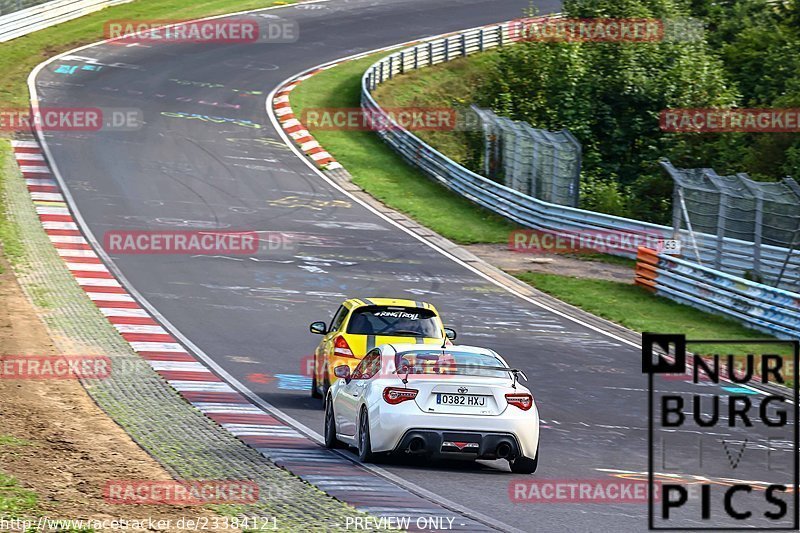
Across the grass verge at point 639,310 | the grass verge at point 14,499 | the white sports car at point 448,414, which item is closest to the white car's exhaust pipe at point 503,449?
the white sports car at point 448,414

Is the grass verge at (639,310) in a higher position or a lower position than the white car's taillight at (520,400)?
lower

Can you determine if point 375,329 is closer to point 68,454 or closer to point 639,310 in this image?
point 68,454

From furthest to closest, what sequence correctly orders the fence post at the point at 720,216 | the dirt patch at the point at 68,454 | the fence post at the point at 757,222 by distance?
the fence post at the point at 720,216, the fence post at the point at 757,222, the dirt patch at the point at 68,454

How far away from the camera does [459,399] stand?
1195 cm

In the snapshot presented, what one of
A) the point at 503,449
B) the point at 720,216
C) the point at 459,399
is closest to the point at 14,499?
the point at 459,399

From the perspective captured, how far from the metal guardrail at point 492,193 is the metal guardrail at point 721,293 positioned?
78 centimetres

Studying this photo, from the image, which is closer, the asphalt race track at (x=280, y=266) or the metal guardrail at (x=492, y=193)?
the asphalt race track at (x=280, y=266)

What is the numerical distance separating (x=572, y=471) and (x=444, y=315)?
1107cm

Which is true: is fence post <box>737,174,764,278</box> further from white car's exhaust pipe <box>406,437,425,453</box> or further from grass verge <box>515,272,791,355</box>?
white car's exhaust pipe <box>406,437,425,453</box>

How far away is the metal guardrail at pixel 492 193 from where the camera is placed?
85.5 feet

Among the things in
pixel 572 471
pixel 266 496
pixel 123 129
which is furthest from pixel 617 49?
pixel 266 496

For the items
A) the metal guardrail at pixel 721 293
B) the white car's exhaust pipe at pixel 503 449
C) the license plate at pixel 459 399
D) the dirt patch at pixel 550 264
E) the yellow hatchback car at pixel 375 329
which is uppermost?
the license plate at pixel 459 399

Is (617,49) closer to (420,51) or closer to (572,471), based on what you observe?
(420,51)

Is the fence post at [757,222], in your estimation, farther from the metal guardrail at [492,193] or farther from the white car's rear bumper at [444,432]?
the white car's rear bumper at [444,432]
